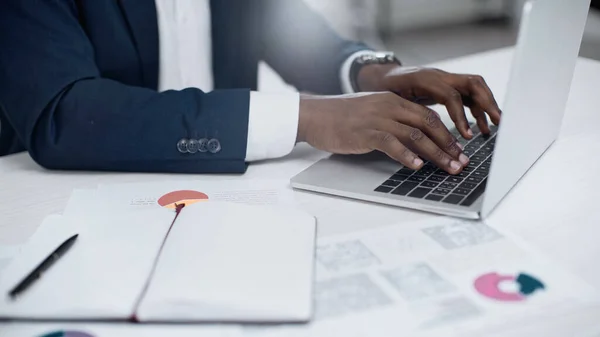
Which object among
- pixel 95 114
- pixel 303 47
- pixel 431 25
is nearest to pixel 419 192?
pixel 95 114

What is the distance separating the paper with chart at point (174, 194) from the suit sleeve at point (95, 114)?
0.05 metres

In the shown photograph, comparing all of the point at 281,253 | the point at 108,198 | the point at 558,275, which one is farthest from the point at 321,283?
the point at 108,198

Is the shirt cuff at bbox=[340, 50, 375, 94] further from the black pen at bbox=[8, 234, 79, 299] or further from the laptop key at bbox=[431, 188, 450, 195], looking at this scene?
the black pen at bbox=[8, 234, 79, 299]

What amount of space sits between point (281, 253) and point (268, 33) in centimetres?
92

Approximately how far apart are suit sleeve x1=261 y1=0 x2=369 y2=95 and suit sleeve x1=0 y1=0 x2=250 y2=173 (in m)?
0.45

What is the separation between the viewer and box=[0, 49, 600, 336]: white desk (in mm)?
730

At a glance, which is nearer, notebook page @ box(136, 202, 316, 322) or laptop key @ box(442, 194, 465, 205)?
notebook page @ box(136, 202, 316, 322)

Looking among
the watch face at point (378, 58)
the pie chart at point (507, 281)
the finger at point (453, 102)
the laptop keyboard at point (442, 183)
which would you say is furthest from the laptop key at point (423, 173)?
the watch face at point (378, 58)

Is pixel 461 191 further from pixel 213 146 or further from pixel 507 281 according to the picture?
pixel 213 146

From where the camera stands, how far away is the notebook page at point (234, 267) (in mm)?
571

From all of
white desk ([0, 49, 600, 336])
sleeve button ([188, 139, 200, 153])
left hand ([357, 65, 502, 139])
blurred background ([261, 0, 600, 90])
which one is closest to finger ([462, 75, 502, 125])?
left hand ([357, 65, 502, 139])

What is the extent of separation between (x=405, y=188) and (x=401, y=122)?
0.36 ft

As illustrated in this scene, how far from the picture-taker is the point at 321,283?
0.63 metres

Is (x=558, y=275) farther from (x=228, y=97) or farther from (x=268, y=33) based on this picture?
(x=268, y=33)
